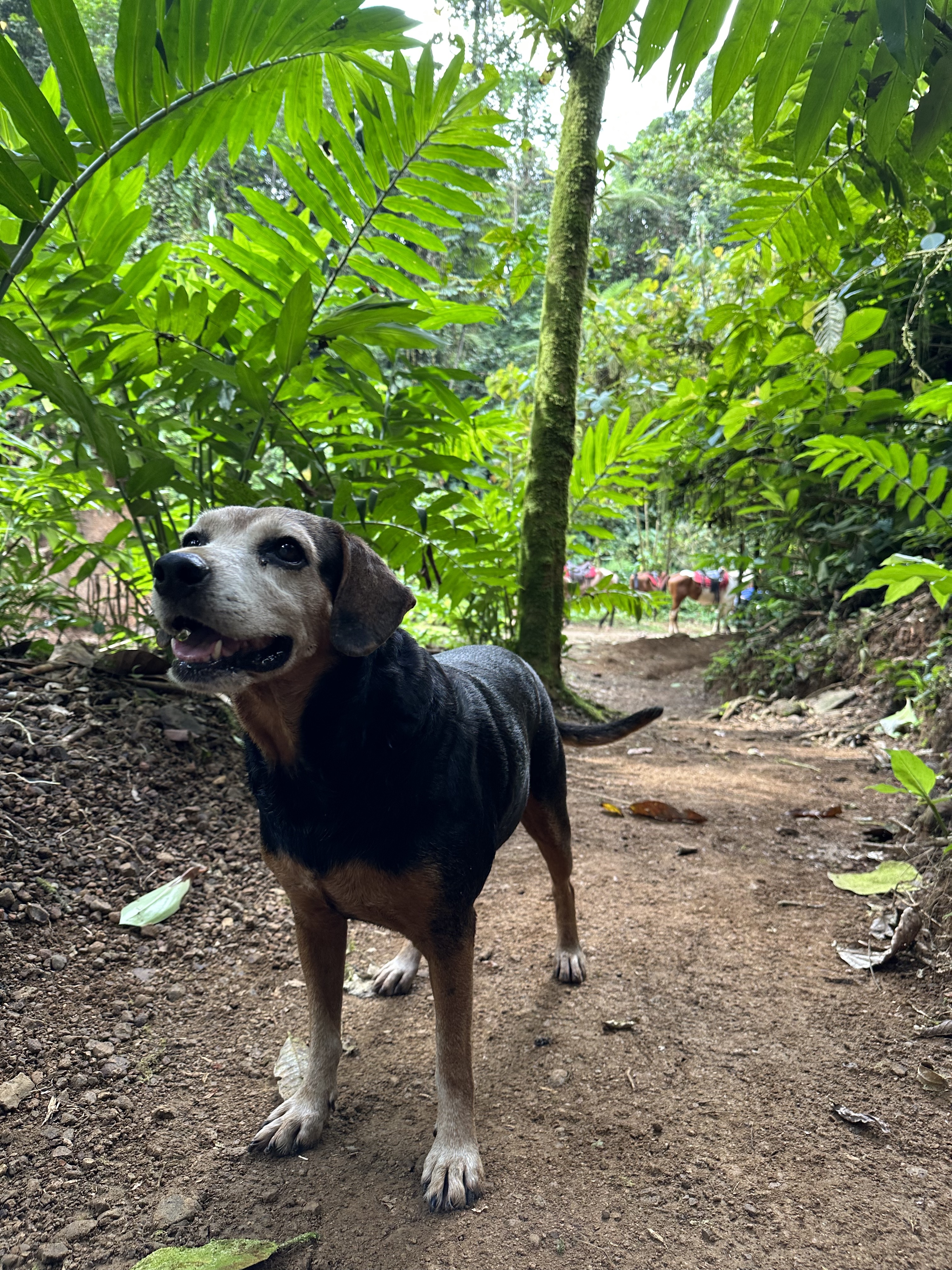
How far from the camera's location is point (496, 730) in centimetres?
216

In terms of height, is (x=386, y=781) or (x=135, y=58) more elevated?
(x=135, y=58)

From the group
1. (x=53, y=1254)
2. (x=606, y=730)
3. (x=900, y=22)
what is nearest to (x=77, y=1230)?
(x=53, y=1254)

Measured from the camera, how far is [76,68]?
6.15ft

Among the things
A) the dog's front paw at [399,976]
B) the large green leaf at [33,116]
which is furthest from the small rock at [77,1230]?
the large green leaf at [33,116]

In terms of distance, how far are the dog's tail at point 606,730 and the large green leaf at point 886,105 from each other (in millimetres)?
1935

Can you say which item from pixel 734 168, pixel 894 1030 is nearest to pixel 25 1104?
pixel 894 1030

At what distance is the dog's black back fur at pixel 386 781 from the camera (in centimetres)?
176

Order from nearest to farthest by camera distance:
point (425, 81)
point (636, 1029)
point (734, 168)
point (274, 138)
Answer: point (636, 1029) < point (425, 81) < point (734, 168) < point (274, 138)

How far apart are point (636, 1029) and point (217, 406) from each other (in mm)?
2885

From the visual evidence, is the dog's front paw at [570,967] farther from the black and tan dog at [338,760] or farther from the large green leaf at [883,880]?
the large green leaf at [883,880]

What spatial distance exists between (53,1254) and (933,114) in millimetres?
2832

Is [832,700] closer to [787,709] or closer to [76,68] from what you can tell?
[787,709]

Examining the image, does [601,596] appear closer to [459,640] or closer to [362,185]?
[459,640]

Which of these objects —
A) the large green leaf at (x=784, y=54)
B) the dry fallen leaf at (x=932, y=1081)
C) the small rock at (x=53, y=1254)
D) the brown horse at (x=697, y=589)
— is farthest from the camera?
the brown horse at (x=697, y=589)
